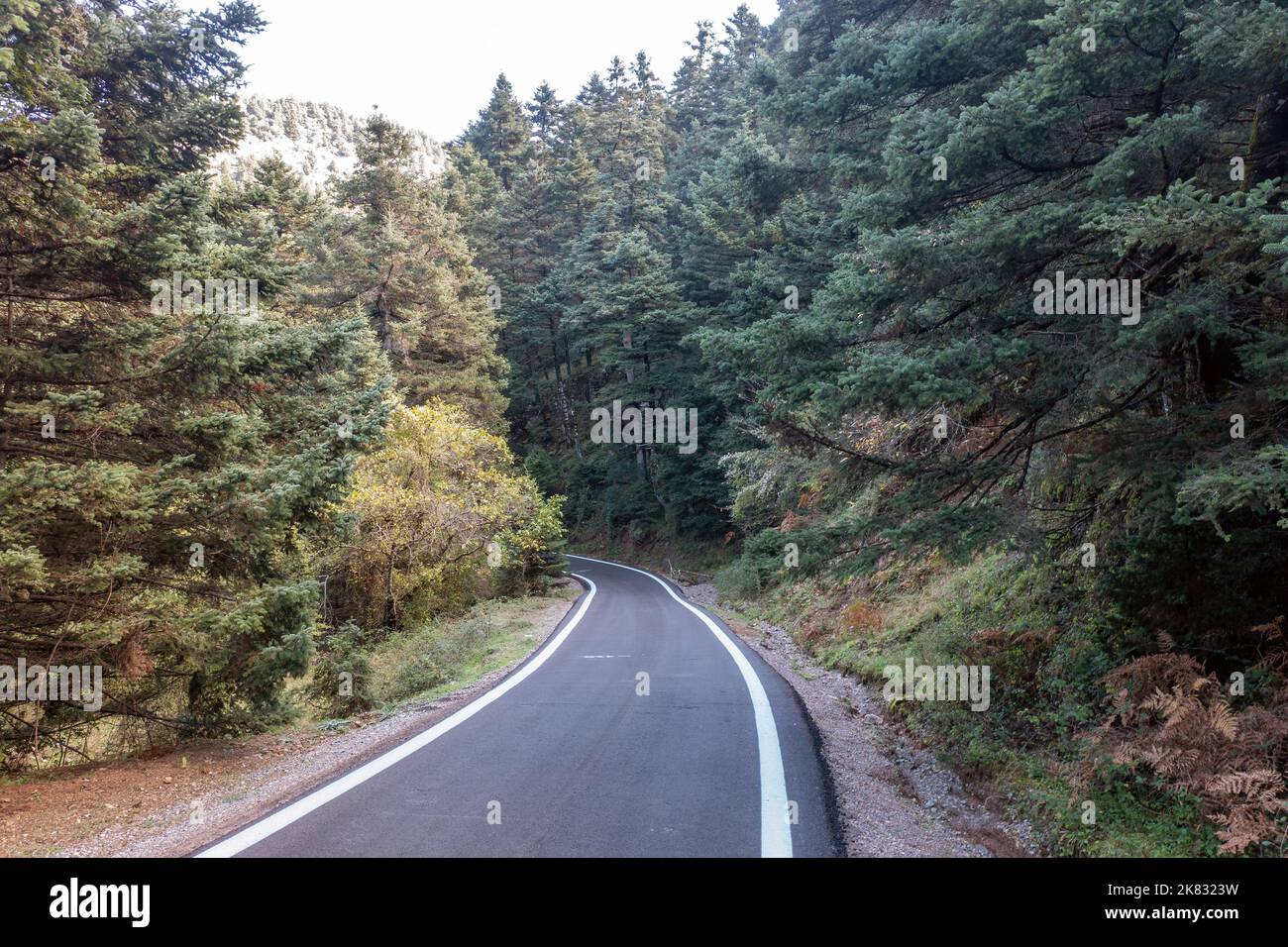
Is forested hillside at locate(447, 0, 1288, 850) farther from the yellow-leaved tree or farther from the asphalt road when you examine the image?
the yellow-leaved tree

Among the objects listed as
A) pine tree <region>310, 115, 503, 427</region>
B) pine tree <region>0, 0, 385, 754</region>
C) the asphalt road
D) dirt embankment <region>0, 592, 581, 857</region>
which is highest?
pine tree <region>310, 115, 503, 427</region>

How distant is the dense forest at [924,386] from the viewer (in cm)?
500

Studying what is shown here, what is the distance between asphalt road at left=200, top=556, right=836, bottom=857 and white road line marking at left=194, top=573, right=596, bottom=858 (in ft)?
0.05

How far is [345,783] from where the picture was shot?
18.3 ft

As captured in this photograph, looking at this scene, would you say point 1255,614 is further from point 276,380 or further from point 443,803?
point 276,380

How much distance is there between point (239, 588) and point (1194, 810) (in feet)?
28.9

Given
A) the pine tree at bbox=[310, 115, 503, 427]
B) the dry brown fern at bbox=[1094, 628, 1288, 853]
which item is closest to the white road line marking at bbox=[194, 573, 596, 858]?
the dry brown fern at bbox=[1094, 628, 1288, 853]

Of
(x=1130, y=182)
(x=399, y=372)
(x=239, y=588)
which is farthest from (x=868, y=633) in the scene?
(x=399, y=372)

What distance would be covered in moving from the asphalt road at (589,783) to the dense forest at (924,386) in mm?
1755

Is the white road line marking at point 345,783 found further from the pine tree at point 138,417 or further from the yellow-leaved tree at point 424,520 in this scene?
the yellow-leaved tree at point 424,520

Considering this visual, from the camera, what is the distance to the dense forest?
16.4 feet

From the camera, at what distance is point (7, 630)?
273 inches

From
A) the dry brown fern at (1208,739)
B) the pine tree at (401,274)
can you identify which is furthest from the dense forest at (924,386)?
the pine tree at (401,274)

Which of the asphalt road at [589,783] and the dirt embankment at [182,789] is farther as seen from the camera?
the dirt embankment at [182,789]
